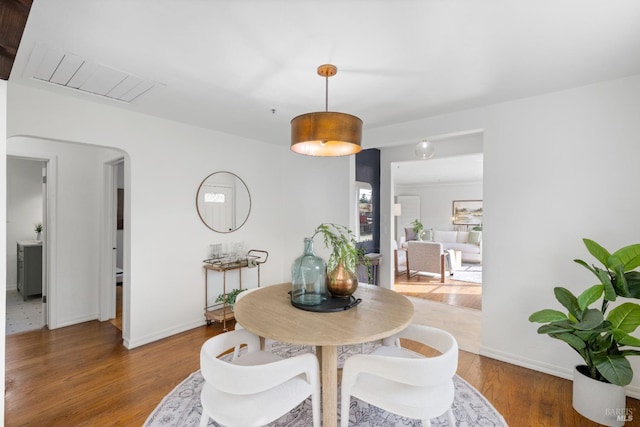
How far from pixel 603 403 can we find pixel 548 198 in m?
1.44

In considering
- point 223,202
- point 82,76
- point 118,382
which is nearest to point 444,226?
point 223,202

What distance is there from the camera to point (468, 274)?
648 cm

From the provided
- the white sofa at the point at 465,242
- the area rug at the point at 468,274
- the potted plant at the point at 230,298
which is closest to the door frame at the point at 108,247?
the potted plant at the point at 230,298

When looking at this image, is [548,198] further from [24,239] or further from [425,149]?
[24,239]

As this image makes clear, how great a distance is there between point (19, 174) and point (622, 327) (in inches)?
295

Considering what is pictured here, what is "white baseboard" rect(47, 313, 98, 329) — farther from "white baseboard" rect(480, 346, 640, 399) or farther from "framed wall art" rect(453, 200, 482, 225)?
"framed wall art" rect(453, 200, 482, 225)

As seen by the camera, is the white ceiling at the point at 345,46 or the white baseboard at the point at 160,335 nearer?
the white ceiling at the point at 345,46

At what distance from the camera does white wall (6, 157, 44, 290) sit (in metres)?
4.75

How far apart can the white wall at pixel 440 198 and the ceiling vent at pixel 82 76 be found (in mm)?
8534

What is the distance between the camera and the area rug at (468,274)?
236 inches

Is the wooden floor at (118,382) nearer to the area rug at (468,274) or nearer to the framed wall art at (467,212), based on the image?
the area rug at (468,274)

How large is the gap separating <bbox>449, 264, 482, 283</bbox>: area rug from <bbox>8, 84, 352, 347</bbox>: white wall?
11.8ft

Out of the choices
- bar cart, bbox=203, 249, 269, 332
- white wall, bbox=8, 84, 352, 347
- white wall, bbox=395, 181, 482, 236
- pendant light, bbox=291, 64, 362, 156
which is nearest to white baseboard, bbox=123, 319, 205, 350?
white wall, bbox=8, 84, 352, 347

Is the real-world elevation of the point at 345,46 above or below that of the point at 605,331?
above
